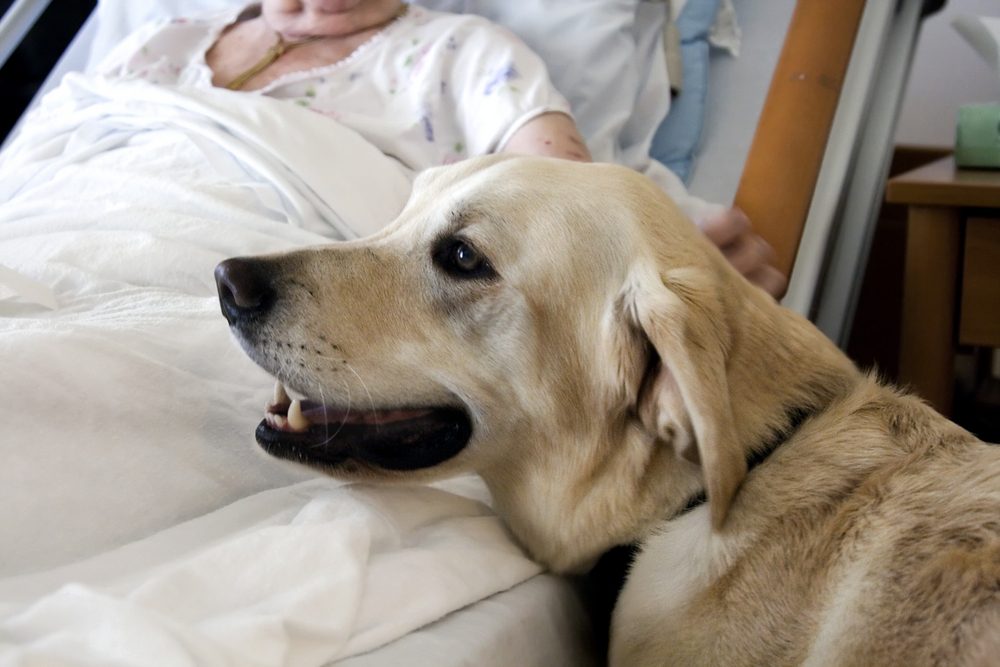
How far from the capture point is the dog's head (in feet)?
3.27

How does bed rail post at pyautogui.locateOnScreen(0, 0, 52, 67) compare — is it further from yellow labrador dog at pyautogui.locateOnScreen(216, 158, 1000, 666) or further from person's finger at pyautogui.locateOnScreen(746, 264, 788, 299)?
person's finger at pyautogui.locateOnScreen(746, 264, 788, 299)

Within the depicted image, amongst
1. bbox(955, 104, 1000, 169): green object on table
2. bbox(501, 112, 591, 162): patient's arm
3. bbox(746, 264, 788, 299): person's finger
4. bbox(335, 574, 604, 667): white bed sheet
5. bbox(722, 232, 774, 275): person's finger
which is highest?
bbox(955, 104, 1000, 169): green object on table

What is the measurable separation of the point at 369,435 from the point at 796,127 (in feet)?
3.06

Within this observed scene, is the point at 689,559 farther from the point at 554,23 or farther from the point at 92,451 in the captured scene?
the point at 554,23

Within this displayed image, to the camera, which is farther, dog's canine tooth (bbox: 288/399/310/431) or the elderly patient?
the elderly patient

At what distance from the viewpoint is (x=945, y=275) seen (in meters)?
1.67

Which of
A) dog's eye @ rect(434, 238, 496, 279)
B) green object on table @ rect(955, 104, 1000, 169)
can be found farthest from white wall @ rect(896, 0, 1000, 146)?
Answer: dog's eye @ rect(434, 238, 496, 279)

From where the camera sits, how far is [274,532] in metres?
0.86

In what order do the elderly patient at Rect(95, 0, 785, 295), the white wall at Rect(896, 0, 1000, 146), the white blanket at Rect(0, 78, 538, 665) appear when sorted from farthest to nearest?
the white wall at Rect(896, 0, 1000, 146), the elderly patient at Rect(95, 0, 785, 295), the white blanket at Rect(0, 78, 538, 665)

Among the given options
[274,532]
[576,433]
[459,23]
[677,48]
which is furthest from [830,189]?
[274,532]

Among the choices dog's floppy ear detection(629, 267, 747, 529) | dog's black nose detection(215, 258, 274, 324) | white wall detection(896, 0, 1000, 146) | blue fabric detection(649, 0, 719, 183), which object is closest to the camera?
dog's floppy ear detection(629, 267, 747, 529)

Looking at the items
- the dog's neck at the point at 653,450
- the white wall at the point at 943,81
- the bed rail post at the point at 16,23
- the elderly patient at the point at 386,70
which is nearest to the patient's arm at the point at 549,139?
the elderly patient at the point at 386,70

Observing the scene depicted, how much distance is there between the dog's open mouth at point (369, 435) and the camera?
102 centimetres

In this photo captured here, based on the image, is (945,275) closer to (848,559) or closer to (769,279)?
(769,279)
